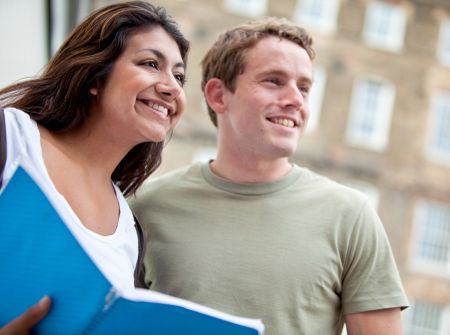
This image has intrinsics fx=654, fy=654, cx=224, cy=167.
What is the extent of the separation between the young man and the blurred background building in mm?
13772

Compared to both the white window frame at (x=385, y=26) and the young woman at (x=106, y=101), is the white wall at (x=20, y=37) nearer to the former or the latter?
the young woman at (x=106, y=101)

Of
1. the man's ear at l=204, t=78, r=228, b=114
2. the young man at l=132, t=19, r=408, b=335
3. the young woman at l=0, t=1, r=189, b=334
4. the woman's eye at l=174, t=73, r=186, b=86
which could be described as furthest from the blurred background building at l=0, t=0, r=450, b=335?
the young woman at l=0, t=1, r=189, b=334

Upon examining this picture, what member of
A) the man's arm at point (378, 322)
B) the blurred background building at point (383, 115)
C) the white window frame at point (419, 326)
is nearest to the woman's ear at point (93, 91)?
the man's arm at point (378, 322)

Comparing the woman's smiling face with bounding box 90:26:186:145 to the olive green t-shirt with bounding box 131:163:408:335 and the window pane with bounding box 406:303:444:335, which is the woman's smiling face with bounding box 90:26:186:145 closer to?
the olive green t-shirt with bounding box 131:163:408:335

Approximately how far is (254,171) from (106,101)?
0.64m

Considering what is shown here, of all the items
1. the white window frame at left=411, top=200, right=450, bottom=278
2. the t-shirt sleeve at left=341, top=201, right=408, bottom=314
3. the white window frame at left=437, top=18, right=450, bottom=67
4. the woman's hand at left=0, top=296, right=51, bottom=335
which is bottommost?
the white window frame at left=411, top=200, right=450, bottom=278

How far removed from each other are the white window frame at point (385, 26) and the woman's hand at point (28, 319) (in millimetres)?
16996

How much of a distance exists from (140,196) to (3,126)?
0.89 meters

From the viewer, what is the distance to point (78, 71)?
72.0 inches

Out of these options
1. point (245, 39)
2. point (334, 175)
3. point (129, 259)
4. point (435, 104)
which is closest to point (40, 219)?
point (129, 259)

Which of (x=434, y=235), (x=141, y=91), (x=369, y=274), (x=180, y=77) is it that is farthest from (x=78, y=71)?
(x=434, y=235)

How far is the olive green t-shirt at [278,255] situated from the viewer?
1986 millimetres

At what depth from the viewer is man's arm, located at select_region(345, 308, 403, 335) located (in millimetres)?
1951

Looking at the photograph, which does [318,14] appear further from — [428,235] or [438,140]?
[428,235]
